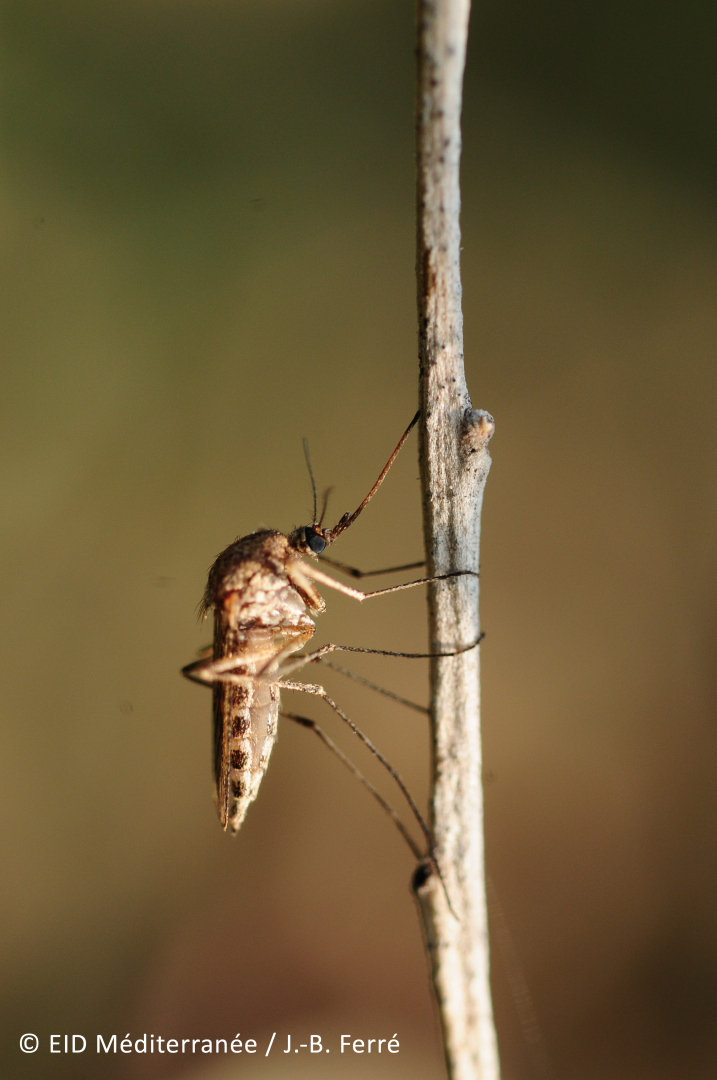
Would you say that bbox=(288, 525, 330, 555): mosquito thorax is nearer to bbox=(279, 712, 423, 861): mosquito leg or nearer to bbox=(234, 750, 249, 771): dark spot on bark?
bbox=(279, 712, 423, 861): mosquito leg

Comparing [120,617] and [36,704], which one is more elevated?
[120,617]

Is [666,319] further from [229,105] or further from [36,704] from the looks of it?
[36,704]

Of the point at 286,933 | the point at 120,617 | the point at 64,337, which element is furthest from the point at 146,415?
the point at 286,933

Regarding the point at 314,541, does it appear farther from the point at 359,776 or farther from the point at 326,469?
the point at 326,469

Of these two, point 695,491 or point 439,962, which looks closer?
point 439,962

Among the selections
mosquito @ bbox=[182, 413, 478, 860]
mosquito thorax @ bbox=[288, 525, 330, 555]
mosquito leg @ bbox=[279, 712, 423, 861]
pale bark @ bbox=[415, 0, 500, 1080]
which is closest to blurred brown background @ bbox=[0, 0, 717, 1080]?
mosquito leg @ bbox=[279, 712, 423, 861]

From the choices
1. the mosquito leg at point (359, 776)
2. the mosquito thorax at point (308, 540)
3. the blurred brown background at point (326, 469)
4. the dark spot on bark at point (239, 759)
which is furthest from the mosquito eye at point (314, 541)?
the blurred brown background at point (326, 469)

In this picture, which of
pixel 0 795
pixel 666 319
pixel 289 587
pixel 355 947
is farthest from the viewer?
pixel 666 319
